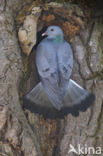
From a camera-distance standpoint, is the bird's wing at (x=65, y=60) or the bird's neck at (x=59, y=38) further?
the bird's neck at (x=59, y=38)

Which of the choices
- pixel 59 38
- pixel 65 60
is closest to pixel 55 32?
pixel 59 38

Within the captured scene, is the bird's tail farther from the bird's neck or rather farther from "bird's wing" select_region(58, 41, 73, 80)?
the bird's neck

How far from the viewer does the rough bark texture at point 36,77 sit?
3562 mm

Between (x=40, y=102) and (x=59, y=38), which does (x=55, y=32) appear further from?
(x=40, y=102)

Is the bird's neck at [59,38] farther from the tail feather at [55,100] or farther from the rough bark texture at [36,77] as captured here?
the tail feather at [55,100]

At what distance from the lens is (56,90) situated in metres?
3.79

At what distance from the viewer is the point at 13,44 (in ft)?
12.5

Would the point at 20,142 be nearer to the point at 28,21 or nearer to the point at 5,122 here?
the point at 5,122

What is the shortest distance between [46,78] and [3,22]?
81cm

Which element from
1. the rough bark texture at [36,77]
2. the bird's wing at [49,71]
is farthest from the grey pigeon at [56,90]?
the rough bark texture at [36,77]

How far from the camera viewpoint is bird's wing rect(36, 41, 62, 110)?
3.76 metres

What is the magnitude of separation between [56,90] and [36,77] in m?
0.39

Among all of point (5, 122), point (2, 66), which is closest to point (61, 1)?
point (2, 66)

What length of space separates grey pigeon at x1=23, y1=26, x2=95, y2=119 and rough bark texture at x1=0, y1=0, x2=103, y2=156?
0.12 metres
